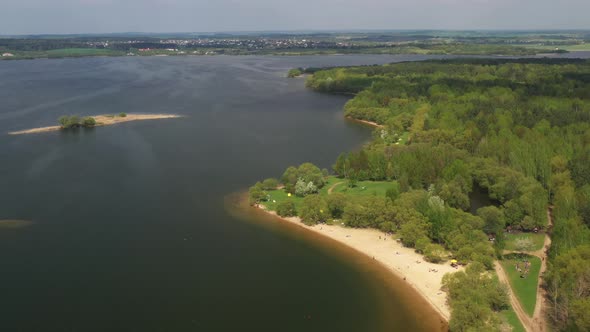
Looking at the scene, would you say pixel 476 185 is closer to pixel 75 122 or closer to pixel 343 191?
pixel 343 191

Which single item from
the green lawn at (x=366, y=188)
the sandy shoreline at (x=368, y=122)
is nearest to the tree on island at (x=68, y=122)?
the sandy shoreline at (x=368, y=122)

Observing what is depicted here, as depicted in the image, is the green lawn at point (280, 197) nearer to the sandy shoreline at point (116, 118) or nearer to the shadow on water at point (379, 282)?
the shadow on water at point (379, 282)

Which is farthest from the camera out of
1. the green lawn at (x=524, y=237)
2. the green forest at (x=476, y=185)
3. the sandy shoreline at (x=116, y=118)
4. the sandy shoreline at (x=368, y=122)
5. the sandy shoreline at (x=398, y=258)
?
the sandy shoreline at (x=368, y=122)

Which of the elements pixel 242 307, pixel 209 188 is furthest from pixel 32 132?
pixel 242 307

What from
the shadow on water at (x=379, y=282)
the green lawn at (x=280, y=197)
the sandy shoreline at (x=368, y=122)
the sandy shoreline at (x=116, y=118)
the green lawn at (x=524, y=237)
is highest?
the sandy shoreline at (x=116, y=118)

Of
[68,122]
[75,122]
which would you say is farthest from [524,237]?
[68,122]

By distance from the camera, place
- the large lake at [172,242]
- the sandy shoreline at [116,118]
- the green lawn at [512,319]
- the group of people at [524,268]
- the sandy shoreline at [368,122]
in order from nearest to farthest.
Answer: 1. the green lawn at [512,319]
2. the large lake at [172,242]
3. the group of people at [524,268]
4. the sandy shoreline at [116,118]
5. the sandy shoreline at [368,122]
